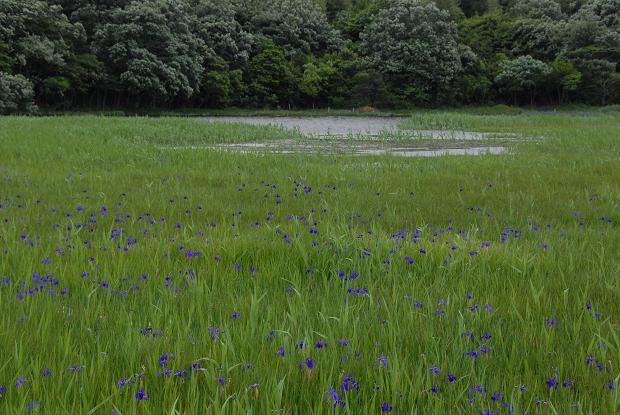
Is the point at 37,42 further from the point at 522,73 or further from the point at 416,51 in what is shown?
the point at 522,73

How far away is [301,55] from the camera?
6341 cm

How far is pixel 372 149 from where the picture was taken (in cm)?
1544

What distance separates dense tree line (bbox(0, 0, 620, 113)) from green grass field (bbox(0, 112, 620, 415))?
141 feet

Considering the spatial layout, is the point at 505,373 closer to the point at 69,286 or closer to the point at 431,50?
the point at 69,286

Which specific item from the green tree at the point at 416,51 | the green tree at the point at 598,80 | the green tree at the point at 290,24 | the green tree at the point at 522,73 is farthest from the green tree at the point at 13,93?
the green tree at the point at 598,80

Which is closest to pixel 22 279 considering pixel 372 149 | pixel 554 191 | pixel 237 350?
pixel 237 350

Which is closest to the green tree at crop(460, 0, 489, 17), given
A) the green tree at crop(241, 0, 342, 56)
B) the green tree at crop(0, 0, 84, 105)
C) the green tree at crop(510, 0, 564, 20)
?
the green tree at crop(510, 0, 564, 20)

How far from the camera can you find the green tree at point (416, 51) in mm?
62344

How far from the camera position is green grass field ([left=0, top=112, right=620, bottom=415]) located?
1.83 m

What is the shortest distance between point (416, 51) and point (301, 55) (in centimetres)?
1288

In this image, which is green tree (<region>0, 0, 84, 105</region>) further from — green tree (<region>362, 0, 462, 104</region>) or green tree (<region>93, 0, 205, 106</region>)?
green tree (<region>362, 0, 462, 104</region>)

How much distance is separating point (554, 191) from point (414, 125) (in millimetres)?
22131

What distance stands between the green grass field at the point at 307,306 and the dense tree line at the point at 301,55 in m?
42.9

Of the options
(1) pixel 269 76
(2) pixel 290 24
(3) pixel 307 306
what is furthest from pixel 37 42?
(3) pixel 307 306
